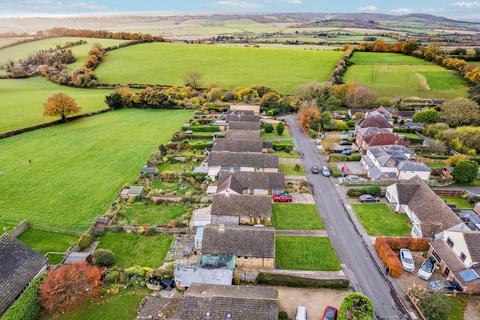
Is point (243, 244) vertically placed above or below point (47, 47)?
below

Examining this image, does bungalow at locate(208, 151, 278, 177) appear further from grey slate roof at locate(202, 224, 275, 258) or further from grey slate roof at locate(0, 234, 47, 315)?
grey slate roof at locate(0, 234, 47, 315)

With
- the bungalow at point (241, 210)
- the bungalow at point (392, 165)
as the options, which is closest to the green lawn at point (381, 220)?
the bungalow at point (392, 165)

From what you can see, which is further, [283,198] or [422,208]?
[283,198]

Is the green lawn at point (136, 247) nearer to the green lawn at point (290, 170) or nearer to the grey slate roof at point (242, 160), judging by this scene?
the grey slate roof at point (242, 160)

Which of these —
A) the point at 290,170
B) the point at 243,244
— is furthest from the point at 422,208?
the point at 243,244

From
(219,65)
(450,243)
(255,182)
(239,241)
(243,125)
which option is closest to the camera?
(239,241)

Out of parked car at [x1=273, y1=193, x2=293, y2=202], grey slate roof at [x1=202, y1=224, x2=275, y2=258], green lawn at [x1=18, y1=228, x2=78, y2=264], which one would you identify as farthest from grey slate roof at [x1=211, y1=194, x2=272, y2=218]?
green lawn at [x1=18, y1=228, x2=78, y2=264]

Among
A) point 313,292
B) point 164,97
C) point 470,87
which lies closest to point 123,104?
point 164,97

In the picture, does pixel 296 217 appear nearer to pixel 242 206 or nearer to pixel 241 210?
pixel 242 206

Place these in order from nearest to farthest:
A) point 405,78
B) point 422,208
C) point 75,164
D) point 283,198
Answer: point 422,208 < point 283,198 < point 75,164 < point 405,78
